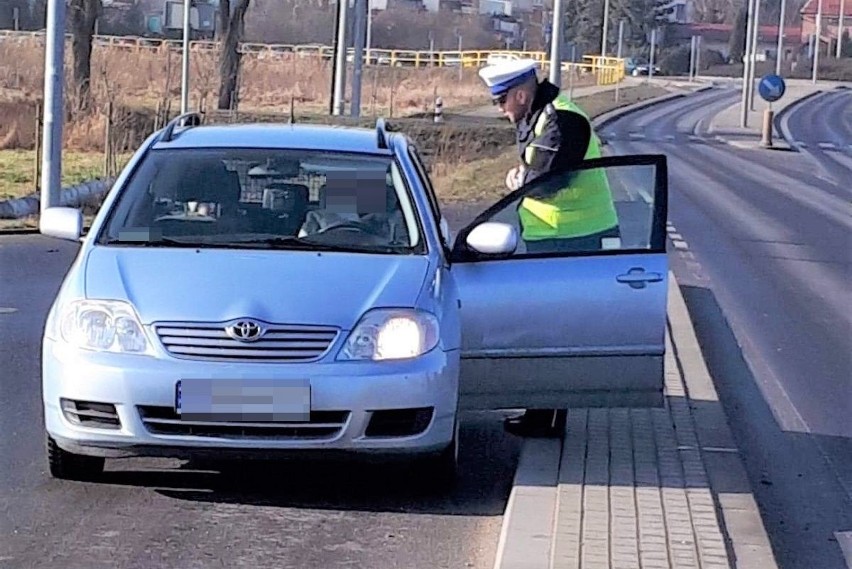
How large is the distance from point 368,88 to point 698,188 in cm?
3614

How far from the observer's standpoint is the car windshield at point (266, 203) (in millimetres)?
7059

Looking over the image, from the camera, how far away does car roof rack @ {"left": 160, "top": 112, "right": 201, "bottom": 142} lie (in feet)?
25.5

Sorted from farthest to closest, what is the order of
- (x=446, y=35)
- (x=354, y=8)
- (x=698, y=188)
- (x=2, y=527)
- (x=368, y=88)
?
(x=446, y=35) < (x=368, y=88) < (x=354, y=8) < (x=698, y=188) < (x=2, y=527)

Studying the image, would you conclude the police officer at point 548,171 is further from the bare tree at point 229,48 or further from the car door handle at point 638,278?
the bare tree at point 229,48

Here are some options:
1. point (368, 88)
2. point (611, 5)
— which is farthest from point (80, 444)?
point (611, 5)

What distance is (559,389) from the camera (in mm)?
7133

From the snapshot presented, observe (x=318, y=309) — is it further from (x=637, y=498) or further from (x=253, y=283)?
(x=637, y=498)

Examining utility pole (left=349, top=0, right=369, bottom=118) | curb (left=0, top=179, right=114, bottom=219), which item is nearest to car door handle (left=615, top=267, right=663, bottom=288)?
curb (left=0, top=179, right=114, bottom=219)

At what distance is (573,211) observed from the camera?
7492mm

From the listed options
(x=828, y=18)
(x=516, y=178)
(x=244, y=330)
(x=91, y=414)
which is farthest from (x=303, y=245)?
(x=828, y=18)

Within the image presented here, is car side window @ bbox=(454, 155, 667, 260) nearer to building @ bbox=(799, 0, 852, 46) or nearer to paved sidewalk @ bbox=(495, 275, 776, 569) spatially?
paved sidewalk @ bbox=(495, 275, 776, 569)

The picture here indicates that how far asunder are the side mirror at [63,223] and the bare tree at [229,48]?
1352 inches

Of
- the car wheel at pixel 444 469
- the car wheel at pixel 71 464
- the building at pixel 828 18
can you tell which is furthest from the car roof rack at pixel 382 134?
the building at pixel 828 18

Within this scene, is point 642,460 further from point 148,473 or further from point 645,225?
point 148,473
